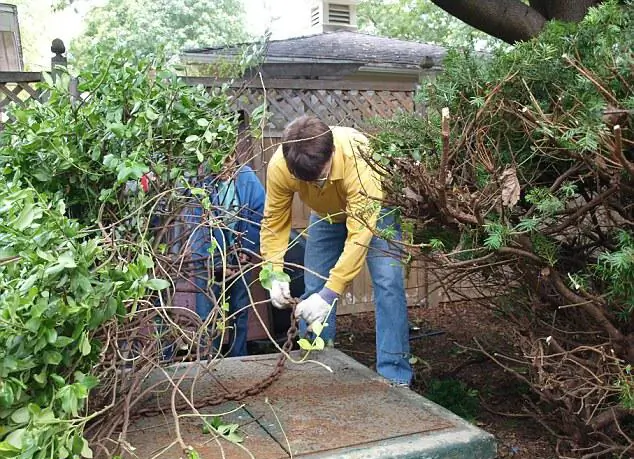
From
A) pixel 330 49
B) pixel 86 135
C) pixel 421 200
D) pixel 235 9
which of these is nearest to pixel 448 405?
pixel 421 200

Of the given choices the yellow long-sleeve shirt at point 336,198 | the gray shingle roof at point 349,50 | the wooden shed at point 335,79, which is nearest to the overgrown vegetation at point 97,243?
the wooden shed at point 335,79

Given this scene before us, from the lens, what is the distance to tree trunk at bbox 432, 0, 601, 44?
4984 millimetres

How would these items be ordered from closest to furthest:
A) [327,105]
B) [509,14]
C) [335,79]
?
[509,14], [327,105], [335,79]

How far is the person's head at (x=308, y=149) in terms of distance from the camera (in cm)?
299

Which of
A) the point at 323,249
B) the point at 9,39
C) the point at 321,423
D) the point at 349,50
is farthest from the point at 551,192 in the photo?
the point at 9,39

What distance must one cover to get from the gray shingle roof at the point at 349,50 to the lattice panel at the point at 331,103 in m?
3.62

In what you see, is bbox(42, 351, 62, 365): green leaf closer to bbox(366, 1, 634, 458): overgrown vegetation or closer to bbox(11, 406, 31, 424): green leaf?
bbox(11, 406, 31, 424): green leaf

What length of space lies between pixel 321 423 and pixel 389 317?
5.21 ft

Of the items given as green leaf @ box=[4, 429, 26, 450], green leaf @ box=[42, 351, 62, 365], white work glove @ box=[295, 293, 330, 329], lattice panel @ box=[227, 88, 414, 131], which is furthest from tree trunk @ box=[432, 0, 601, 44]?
green leaf @ box=[4, 429, 26, 450]

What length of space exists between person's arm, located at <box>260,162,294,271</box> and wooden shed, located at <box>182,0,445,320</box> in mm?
144

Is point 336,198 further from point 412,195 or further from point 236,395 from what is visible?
point 236,395

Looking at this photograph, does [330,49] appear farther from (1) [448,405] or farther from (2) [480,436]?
Result: (2) [480,436]

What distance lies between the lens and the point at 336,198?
3.47m

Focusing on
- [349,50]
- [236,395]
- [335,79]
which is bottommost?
[236,395]
